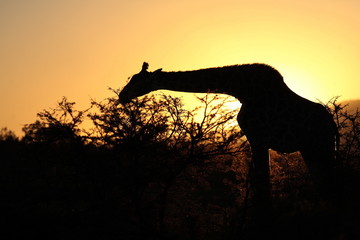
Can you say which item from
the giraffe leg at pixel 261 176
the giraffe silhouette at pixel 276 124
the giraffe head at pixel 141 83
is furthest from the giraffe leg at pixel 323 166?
the giraffe head at pixel 141 83

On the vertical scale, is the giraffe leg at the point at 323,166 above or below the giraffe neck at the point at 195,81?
below

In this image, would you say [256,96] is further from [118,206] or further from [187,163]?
[118,206]

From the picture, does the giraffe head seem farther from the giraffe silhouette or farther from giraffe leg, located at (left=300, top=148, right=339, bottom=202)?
giraffe leg, located at (left=300, top=148, right=339, bottom=202)

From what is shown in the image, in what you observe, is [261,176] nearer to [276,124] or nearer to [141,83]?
[276,124]

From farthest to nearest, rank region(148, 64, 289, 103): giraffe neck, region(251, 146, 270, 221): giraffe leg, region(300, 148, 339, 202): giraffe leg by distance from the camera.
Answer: region(148, 64, 289, 103): giraffe neck → region(300, 148, 339, 202): giraffe leg → region(251, 146, 270, 221): giraffe leg

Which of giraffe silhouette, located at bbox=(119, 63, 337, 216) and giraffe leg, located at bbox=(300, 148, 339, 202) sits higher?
giraffe silhouette, located at bbox=(119, 63, 337, 216)

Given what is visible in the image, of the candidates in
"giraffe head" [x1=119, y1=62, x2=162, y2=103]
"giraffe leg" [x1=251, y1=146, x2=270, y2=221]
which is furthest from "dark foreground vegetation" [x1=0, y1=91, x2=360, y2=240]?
"giraffe head" [x1=119, y1=62, x2=162, y2=103]

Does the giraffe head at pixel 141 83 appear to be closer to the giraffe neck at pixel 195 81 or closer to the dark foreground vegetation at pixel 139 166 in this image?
the giraffe neck at pixel 195 81

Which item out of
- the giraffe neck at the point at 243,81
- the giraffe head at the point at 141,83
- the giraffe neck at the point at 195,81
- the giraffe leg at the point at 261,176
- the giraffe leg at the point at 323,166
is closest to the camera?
the giraffe leg at the point at 261,176

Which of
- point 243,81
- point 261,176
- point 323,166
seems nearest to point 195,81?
point 243,81

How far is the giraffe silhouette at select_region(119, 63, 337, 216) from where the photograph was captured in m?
11.9

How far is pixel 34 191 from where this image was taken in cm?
1554

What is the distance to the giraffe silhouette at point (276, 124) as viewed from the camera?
11.9 metres

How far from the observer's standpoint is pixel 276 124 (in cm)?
1193
